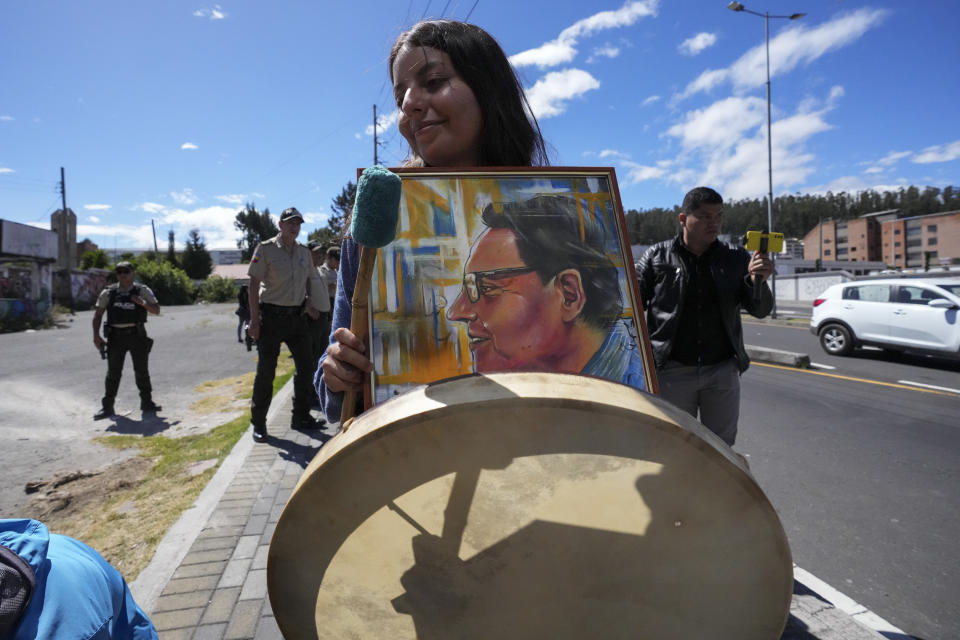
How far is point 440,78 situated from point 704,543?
1.16 m

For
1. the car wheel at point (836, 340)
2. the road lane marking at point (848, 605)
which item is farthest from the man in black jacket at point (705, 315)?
the car wheel at point (836, 340)

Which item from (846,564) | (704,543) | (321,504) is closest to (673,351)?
(846,564)

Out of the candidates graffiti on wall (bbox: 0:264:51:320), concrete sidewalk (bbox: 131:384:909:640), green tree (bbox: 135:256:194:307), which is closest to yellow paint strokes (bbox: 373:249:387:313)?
concrete sidewalk (bbox: 131:384:909:640)

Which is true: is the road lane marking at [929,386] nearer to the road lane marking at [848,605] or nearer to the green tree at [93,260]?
the road lane marking at [848,605]

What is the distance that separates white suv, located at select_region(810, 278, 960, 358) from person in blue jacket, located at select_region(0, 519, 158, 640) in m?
12.2

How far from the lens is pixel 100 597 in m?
1.38

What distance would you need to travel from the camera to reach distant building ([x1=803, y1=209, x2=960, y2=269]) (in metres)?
78.2

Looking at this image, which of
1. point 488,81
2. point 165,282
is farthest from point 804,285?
point 165,282

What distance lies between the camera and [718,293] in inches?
122

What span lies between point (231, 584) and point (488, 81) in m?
2.72

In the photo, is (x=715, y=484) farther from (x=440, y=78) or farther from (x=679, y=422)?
(x=440, y=78)

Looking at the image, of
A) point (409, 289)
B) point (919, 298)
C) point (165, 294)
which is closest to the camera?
point (409, 289)

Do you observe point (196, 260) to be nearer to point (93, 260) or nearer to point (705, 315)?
point (93, 260)

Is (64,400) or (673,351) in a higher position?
(673,351)
